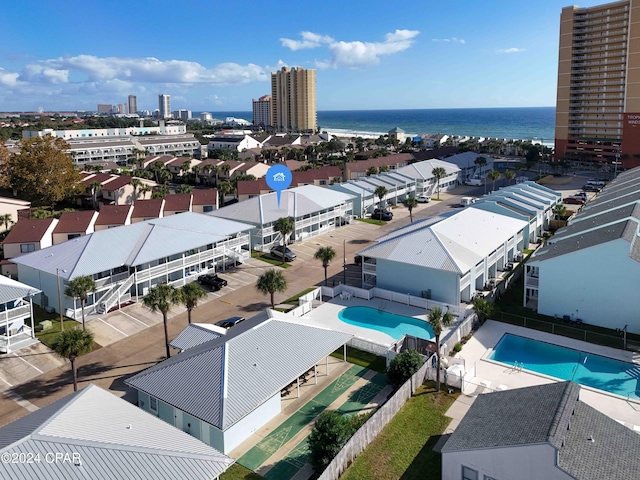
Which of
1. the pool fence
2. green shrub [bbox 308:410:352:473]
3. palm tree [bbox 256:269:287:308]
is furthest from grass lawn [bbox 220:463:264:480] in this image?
palm tree [bbox 256:269:287:308]

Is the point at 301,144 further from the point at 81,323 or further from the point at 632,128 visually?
the point at 81,323

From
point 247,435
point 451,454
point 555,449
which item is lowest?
point 247,435

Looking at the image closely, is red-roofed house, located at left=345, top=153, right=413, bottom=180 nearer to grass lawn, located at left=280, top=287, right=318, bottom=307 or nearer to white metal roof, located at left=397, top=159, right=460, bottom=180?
white metal roof, located at left=397, top=159, right=460, bottom=180

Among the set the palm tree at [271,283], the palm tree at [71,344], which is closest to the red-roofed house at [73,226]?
the palm tree at [271,283]

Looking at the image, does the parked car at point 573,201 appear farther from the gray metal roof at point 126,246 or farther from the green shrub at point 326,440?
the green shrub at point 326,440

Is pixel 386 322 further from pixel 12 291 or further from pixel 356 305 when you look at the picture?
pixel 12 291

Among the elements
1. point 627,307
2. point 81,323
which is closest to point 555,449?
point 627,307

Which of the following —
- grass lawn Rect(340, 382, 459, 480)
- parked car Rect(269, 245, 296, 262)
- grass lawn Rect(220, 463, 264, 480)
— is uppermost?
parked car Rect(269, 245, 296, 262)
